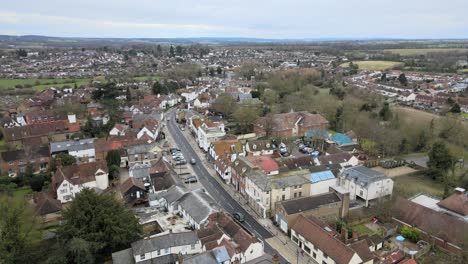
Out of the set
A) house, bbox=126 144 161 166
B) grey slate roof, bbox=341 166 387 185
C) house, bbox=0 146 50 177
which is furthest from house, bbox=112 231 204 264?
house, bbox=0 146 50 177

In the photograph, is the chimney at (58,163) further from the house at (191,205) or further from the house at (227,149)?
the house at (227,149)

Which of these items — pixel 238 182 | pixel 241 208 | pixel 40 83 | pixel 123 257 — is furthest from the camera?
pixel 40 83

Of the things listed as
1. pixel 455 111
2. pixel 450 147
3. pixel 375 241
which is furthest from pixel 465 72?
pixel 375 241

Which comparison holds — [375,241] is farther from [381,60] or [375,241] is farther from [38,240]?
[381,60]

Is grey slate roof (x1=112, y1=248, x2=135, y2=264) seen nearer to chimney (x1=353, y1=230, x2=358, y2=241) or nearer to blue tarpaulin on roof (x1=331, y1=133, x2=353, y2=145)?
chimney (x1=353, y1=230, x2=358, y2=241)

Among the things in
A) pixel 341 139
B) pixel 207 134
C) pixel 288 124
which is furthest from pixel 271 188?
pixel 288 124

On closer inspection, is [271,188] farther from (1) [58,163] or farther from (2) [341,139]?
(1) [58,163]

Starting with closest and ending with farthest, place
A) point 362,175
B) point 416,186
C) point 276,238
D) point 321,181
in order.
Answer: point 276,238
point 321,181
point 362,175
point 416,186
